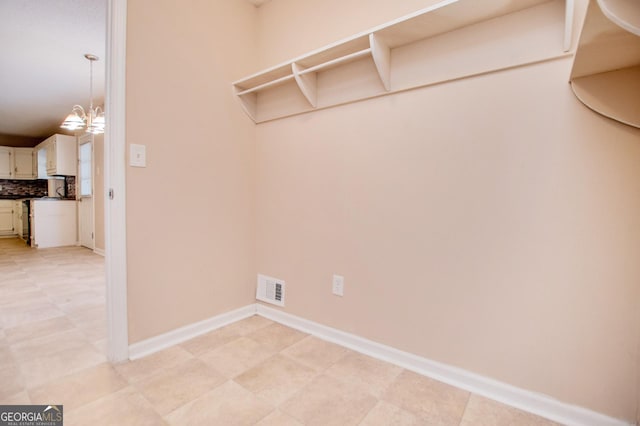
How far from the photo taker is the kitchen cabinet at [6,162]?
21.7 feet

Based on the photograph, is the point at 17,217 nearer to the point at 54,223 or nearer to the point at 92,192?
the point at 54,223

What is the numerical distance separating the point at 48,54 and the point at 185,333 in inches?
130

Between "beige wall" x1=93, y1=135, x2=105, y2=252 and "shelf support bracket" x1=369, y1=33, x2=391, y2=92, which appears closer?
"shelf support bracket" x1=369, y1=33, x2=391, y2=92

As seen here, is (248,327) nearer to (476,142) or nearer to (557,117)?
(476,142)

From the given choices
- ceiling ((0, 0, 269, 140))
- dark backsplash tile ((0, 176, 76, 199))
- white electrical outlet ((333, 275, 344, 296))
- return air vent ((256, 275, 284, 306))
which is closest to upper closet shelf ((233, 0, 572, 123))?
Answer: ceiling ((0, 0, 269, 140))

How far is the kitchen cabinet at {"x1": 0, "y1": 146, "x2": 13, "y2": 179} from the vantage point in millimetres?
6625

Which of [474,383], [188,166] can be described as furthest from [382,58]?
[474,383]

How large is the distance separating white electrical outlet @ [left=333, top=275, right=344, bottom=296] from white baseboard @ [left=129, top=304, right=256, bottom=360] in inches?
31.3

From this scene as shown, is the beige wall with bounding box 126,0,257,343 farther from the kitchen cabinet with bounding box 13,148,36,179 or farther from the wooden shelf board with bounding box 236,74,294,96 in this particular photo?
the kitchen cabinet with bounding box 13,148,36,179

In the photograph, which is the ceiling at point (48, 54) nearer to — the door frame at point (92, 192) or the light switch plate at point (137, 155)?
the door frame at point (92, 192)

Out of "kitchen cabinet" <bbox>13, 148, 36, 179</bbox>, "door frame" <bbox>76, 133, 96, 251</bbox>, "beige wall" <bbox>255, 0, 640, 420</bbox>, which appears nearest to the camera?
"beige wall" <bbox>255, 0, 640, 420</bbox>

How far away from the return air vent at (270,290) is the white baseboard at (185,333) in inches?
5.2

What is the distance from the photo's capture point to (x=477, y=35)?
138 cm

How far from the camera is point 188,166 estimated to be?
1903mm
